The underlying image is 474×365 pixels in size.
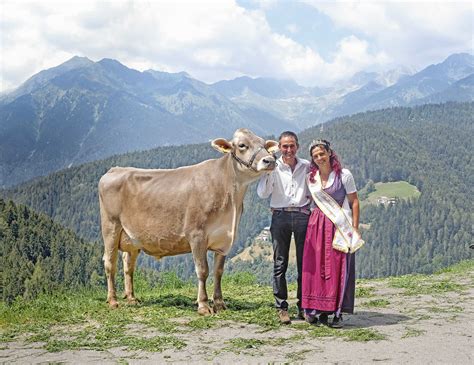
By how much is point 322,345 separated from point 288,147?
306 centimetres

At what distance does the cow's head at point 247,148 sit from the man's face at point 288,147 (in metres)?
0.22

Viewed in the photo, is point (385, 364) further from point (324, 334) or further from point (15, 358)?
point (15, 358)

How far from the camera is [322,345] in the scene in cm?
736

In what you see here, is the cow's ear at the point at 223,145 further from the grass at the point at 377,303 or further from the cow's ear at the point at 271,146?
the grass at the point at 377,303

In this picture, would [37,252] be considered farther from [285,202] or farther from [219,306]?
[285,202]

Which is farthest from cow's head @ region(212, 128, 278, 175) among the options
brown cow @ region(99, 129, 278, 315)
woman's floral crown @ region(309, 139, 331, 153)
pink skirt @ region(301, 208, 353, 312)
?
pink skirt @ region(301, 208, 353, 312)

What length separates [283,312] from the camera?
344 inches

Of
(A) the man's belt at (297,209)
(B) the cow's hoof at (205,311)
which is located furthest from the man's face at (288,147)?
(B) the cow's hoof at (205,311)

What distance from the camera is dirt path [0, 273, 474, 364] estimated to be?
22.2ft

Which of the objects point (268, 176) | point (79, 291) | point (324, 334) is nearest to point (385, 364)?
point (324, 334)

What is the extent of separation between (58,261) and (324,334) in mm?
79211

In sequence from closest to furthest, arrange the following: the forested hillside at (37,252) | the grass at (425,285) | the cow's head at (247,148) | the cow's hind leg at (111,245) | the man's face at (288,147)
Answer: the man's face at (288,147) < the cow's head at (247,148) < the cow's hind leg at (111,245) < the grass at (425,285) < the forested hillside at (37,252)

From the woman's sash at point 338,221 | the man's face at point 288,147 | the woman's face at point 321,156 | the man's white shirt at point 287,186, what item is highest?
the man's face at point 288,147

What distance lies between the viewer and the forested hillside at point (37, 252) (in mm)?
73500
